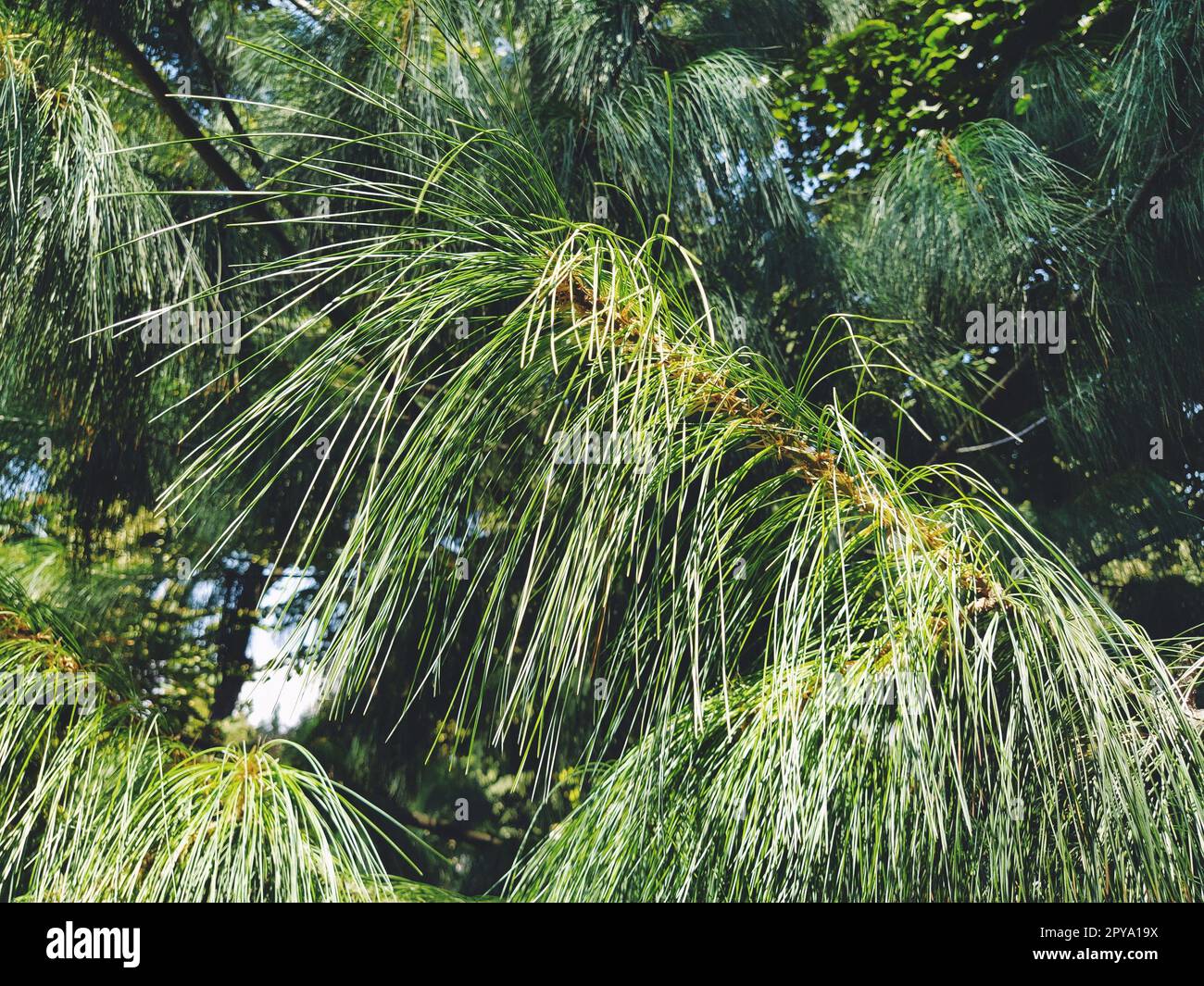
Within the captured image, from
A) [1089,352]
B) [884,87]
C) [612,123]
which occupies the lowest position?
[1089,352]

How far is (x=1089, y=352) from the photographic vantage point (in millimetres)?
1119

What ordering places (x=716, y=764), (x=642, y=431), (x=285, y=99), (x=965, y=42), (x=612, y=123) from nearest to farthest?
(x=642, y=431)
(x=716, y=764)
(x=612, y=123)
(x=285, y=99)
(x=965, y=42)

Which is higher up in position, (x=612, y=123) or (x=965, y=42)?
(x=965, y=42)

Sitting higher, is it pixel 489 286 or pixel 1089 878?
pixel 489 286

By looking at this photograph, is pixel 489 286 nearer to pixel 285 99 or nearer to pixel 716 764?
pixel 716 764

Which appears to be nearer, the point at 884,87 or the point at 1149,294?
the point at 1149,294

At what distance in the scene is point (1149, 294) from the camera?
108 centimetres

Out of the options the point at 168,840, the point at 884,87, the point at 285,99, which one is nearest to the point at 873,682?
the point at 168,840

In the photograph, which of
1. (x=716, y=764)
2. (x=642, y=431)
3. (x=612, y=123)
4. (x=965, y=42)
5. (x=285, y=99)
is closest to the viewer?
(x=642, y=431)
